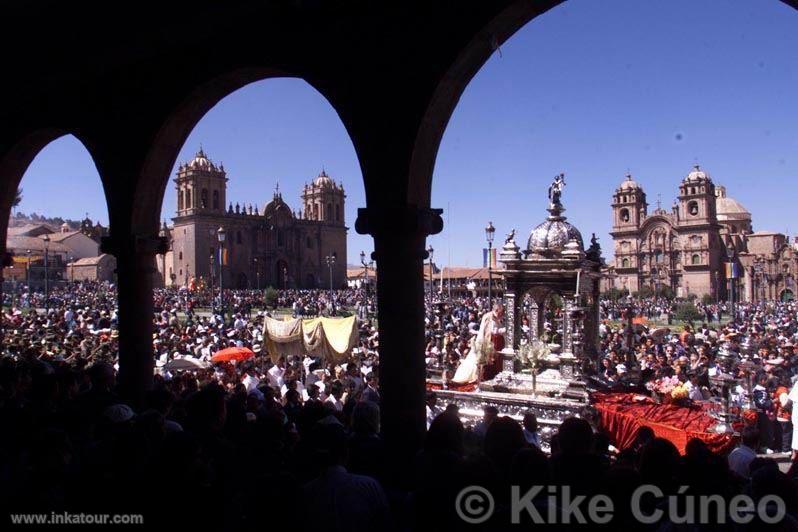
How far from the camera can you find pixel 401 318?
17.0ft

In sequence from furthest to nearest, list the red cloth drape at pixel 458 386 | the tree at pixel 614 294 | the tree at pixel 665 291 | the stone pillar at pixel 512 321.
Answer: the tree at pixel 665 291, the tree at pixel 614 294, the stone pillar at pixel 512 321, the red cloth drape at pixel 458 386

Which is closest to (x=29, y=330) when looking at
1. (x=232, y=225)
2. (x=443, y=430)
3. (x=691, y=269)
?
(x=443, y=430)

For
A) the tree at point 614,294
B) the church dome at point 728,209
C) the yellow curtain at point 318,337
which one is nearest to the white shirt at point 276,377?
the yellow curtain at point 318,337

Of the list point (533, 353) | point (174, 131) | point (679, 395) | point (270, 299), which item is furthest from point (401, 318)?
point (270, 299)

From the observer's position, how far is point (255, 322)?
26.8 meters

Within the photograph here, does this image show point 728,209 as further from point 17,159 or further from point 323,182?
point 17,159

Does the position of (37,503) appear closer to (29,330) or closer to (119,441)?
(119,441)

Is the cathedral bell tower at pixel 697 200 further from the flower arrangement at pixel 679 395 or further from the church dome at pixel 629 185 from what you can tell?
the flower arrangement at pixel 679 395

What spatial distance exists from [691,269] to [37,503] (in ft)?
254

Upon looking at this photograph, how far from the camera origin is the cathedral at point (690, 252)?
2783 inches

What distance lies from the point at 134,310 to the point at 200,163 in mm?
68610

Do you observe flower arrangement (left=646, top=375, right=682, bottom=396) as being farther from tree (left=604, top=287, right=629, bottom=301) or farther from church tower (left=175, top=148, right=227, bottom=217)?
church tower (left=175, top=148, right=227, bottom=217)

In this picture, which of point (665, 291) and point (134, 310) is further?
point (665, 291)

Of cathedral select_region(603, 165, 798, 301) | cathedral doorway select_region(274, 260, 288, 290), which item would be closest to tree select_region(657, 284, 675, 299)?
cathedral select_region(603, 165, 798, 301)
